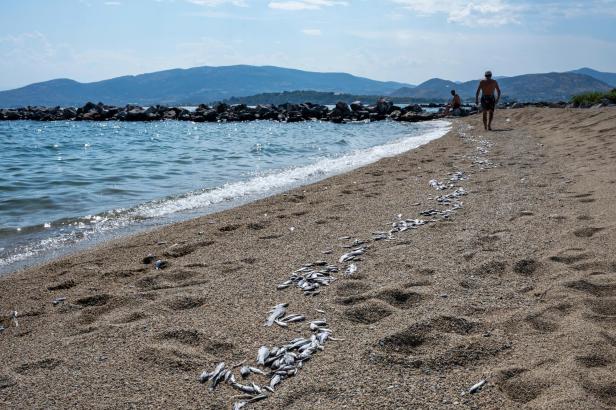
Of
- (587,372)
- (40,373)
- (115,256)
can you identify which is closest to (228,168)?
(115,256)

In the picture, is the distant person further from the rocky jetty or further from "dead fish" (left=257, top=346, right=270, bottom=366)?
"dead fish" (left=257, top=346, right=270, bottom=366)

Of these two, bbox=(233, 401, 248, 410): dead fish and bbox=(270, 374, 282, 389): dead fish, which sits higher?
bbox=(270, 374, 282, 389): dead fish

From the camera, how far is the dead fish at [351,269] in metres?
4.93

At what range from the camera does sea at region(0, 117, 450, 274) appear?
25.8ft

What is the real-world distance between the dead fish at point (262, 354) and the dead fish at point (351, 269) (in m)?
1.61

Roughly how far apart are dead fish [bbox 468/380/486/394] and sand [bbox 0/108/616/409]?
0.10 ft

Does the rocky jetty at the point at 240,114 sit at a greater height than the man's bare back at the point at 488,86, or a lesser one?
lesser

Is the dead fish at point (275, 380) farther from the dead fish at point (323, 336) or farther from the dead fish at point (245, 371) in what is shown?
the dead fish at point (323, 336)

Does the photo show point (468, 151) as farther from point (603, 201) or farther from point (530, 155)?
point (603, 201)

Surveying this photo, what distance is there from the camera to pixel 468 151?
14.7 metres

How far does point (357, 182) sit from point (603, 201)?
5.25m

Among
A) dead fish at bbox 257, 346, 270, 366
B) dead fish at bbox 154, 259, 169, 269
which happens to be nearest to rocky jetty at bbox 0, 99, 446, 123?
dead fish at bbox 154, 259, 169, 269

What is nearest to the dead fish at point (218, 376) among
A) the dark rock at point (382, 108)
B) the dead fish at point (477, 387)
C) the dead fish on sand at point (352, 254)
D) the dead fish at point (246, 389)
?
the dead fish at point (246, 389)

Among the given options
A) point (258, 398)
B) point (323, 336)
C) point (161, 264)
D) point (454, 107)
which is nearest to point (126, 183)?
point (161, 264)
